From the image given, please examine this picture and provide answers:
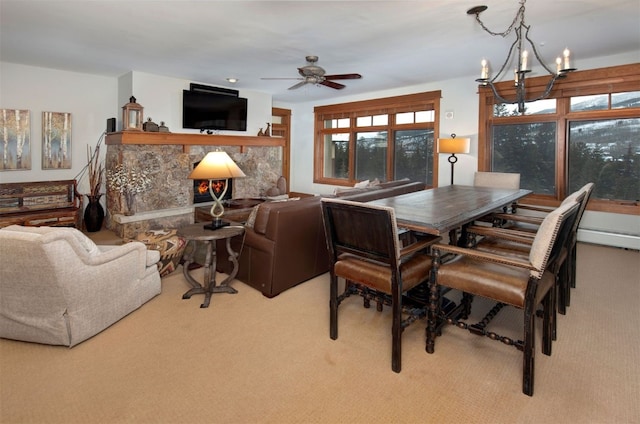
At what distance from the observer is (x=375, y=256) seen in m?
2.07

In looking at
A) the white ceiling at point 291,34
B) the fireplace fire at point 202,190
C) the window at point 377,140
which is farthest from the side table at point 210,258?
the window at point 377,140

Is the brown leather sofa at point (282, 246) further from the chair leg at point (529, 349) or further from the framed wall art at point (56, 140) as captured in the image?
the framed wall art at point (56, 140)

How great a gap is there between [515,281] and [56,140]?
248 inches

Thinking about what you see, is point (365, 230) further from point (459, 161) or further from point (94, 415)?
point (459, 161)

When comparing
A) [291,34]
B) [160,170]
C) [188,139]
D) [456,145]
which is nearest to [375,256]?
[291,34]

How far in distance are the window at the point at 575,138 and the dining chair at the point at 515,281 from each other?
3.56 m

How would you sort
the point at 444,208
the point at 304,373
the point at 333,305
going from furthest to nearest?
1. the point at 444,208
2. the point at 333,305
3. the point at 304,373

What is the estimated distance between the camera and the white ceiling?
306 cm

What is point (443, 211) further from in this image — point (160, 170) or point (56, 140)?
point (56, 140)

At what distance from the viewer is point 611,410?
1756mm

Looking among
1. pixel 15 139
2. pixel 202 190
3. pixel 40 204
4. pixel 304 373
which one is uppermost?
pixel 15 139

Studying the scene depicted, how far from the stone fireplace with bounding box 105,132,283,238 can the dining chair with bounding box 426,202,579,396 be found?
4.57 m

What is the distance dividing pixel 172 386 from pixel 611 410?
222cm

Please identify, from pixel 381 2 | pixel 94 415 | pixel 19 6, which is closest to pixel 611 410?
pixel 94 415
